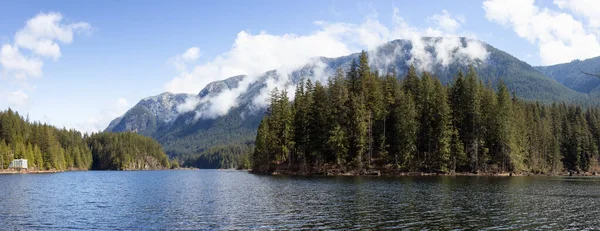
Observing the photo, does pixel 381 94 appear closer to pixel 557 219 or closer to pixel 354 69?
pixel 354 69

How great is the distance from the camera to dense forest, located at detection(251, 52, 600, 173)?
117 m

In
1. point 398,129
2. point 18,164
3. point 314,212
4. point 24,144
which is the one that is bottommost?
point 18,164

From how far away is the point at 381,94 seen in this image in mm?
124438

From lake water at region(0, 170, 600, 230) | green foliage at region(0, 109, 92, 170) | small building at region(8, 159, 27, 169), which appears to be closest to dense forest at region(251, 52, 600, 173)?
lake water at region(0, 170, 600, 230)

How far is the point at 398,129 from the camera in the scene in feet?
383

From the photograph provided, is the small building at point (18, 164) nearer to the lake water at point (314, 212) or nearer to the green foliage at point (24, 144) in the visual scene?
the green foliage at point (24, 144)

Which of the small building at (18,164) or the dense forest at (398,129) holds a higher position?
the dense forest at (398,129)

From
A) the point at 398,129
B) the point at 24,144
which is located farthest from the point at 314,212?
the point at 24,144

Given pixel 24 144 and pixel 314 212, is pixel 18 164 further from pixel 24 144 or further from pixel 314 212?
pixel 314 212

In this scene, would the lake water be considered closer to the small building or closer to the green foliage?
the small building

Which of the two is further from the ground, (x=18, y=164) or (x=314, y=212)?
(x=314, y=212)

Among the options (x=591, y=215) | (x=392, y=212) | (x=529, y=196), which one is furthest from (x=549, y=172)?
(x=392, y=212)

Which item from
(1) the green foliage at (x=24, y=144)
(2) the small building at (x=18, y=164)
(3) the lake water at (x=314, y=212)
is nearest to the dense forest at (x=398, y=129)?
(3) the lake water at (x=314, y=212)

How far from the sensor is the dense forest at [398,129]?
4601 inches
